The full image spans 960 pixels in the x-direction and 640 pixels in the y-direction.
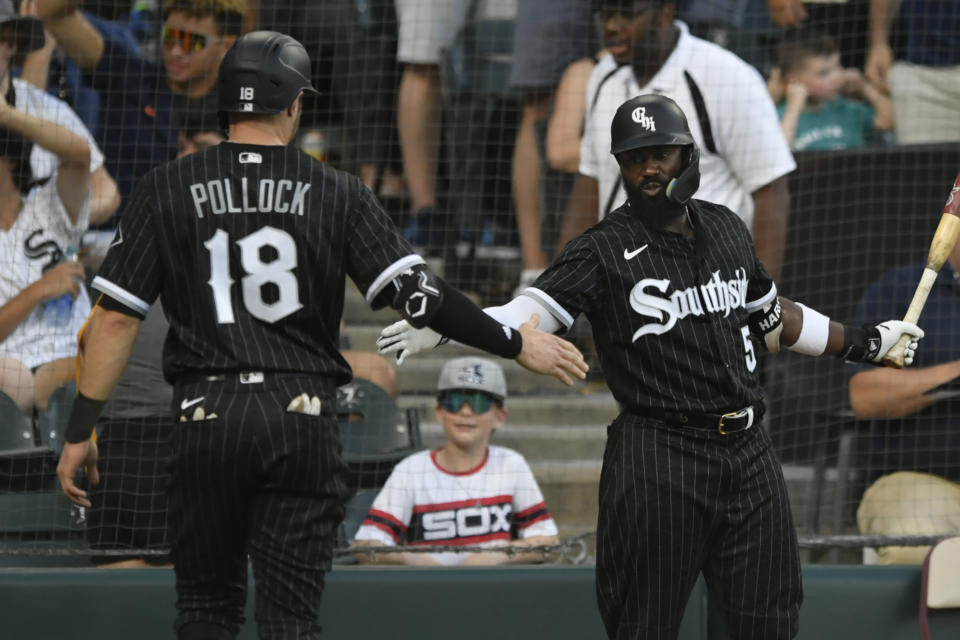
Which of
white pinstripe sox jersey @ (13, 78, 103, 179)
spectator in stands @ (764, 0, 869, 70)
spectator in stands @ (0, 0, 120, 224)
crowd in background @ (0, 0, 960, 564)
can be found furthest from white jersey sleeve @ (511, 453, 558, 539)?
spectator in stands @ (764, 0, 869, 70)

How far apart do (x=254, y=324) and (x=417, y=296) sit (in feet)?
1.39

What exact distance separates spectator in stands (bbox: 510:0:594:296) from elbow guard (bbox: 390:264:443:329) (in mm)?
3225

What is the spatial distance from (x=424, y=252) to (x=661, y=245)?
3307mm

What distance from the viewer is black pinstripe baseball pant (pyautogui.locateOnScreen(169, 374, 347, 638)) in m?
3.47

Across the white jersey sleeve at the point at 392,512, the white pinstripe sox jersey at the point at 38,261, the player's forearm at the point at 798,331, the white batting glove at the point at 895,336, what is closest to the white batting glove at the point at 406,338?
the player's forearm at the point at 798,331

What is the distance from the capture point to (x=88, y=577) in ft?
16.1

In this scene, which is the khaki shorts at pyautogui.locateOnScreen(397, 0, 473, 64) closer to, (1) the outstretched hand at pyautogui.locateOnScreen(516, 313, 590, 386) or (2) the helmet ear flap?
(2) the helmet ear flap

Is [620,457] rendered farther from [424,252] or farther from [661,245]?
[424,252]

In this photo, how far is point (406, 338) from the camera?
3.80 metres

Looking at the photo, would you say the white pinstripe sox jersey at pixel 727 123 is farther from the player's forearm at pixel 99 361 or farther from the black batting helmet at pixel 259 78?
the player's forearm at pixel 99 361

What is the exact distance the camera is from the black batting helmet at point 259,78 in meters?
3.60

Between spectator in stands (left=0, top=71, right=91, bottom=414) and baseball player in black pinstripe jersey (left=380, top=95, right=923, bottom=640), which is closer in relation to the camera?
baseball player in black pinstripe jersey (left=380, top=95, right=923, bottom=640)

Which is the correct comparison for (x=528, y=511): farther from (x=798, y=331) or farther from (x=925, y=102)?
(x=925, y=102)

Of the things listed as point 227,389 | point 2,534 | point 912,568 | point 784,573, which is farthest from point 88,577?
point 912,568
